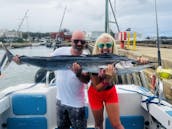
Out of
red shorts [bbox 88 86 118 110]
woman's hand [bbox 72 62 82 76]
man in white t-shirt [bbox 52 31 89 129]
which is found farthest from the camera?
red shorts [bbox 88 86 118 110]

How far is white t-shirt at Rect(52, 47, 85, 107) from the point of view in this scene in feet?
12.2

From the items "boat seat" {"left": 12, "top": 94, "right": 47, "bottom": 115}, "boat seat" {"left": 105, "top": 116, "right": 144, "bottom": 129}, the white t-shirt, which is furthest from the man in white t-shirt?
"boat seat" {"left": 105, "top": 116, "right": 144, "bottom": 129}

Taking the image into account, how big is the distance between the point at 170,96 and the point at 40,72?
3619mm

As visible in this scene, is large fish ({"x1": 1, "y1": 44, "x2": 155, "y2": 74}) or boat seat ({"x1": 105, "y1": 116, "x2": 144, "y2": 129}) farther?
boat seat ({"x1": 105, "y1": 116, "x2": 144, "y2": 129})

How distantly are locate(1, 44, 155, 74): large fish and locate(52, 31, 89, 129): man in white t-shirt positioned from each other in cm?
16

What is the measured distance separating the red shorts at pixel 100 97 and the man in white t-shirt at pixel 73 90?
16 cm

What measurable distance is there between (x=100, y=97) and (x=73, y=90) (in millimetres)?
349

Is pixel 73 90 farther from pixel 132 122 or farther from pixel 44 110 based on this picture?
pixel 132 122

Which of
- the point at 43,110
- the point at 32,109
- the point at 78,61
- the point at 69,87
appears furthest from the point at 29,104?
the point at 78,61

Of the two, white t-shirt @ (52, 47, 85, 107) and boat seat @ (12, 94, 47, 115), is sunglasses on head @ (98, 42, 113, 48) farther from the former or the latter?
boat seat @ (12, 94, 47, 115)

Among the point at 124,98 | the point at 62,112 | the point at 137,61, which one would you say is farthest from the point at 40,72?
the point at 137,61

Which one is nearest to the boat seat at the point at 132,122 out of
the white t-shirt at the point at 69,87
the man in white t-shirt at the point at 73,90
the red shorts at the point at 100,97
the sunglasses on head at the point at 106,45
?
the red shorts at the point at 100,97

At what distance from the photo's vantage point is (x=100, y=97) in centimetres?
387

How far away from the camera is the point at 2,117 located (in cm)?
489
